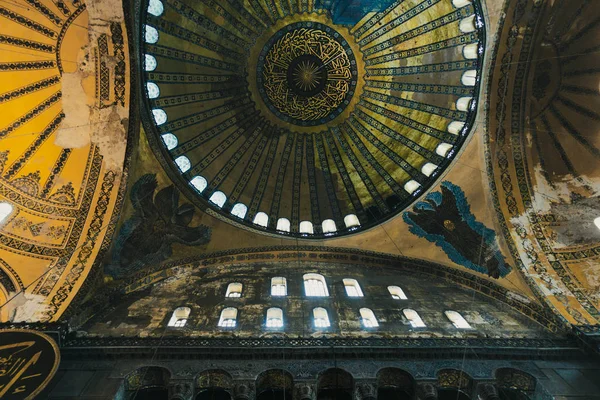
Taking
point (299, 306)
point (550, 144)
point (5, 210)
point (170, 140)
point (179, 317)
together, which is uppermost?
point (170, 140)

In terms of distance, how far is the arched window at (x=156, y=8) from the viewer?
36.0ft

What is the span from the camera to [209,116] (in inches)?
533

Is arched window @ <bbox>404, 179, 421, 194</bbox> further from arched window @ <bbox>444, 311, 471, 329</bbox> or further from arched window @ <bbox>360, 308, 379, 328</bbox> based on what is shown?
arched window @ <bbox>360, 308, 379, 328</bbox>

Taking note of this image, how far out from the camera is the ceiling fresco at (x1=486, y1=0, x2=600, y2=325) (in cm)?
998

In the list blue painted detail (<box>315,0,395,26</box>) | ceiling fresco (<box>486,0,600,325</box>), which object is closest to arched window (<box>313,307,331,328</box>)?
ceiling fresco (<box>486,0,600,325</box>)

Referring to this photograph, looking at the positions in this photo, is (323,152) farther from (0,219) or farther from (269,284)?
(0,219)

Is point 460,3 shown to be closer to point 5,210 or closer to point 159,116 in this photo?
point 159,116

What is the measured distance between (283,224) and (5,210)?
26.8 feet

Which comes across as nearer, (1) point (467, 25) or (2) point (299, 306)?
(2) point (299, 306)

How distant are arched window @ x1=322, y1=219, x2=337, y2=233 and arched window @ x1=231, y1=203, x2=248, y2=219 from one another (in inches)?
115

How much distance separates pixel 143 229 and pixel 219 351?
16.1 ft

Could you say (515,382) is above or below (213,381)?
below

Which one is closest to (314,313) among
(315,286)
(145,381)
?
(315,286)

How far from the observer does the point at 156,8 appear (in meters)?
11.1
